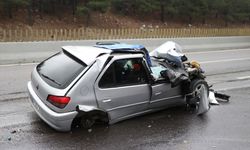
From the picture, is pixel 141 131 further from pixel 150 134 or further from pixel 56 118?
pixel 56 118

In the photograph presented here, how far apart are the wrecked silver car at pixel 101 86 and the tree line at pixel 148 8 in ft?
65.2

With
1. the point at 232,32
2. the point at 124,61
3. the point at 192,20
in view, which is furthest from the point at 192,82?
the point at 192,20

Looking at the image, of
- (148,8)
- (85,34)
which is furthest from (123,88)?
(148,8)

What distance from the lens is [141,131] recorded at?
711 cm

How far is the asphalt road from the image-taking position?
6355mm

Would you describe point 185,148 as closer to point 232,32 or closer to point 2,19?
point 2,19

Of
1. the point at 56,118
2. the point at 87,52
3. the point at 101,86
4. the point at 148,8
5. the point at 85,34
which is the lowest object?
the point at 56,118

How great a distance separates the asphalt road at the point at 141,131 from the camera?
6.36 meters

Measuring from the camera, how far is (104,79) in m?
6.87

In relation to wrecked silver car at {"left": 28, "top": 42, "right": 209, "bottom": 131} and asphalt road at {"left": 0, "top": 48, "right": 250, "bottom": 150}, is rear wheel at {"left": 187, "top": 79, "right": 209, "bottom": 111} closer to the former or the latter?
wrecked silver car at {"left": 28, "top": 42, "right": 209, "bottom": 131}

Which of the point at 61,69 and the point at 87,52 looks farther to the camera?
the point at 87,52

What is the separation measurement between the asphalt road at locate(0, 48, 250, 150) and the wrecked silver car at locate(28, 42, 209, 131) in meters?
0.21

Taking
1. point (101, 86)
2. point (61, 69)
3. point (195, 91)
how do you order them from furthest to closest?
point (195, 91) → point (61, 69) → point (101, 86)

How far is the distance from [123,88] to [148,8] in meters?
27.9
